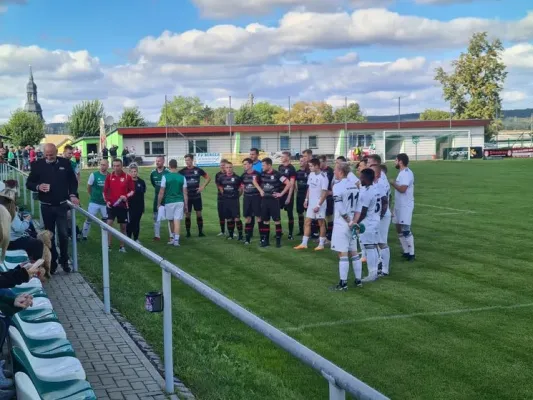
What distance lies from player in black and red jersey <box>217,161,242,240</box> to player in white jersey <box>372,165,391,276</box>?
4.42 m

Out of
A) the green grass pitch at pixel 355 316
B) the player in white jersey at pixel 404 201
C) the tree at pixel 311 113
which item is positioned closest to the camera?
the green grass pitch at pixel 355 316

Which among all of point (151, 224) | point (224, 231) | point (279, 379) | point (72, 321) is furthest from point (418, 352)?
point (151, 224)

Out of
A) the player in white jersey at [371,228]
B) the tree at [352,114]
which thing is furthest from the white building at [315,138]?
the tree at [352,114]

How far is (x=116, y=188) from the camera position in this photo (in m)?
12.7

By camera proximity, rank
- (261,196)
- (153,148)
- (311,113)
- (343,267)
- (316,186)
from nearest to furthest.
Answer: (343,267) < (316,186) < (261,196) < (153,148) < (311,113)

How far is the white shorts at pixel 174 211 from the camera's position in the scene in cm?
1352

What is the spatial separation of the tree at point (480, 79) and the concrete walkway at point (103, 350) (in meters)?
72.1

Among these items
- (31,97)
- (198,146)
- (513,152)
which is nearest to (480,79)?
(513,152)

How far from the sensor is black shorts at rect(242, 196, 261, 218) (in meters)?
13.6

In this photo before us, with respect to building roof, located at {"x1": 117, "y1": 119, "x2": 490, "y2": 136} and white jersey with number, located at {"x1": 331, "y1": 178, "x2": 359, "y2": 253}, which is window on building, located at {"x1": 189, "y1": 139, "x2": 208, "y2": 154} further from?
white jersey with number, located at {"x1": 331, "y1": 178, "x2": 359, "y2": 253}

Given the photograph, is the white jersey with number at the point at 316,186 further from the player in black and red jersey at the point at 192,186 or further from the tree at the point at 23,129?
the tree at the point at 23,129

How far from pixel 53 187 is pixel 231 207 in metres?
4.96

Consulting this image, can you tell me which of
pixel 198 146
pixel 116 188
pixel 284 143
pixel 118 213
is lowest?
pixel 118 213

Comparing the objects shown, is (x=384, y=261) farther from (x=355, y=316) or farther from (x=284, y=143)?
(x=284, y=143)
